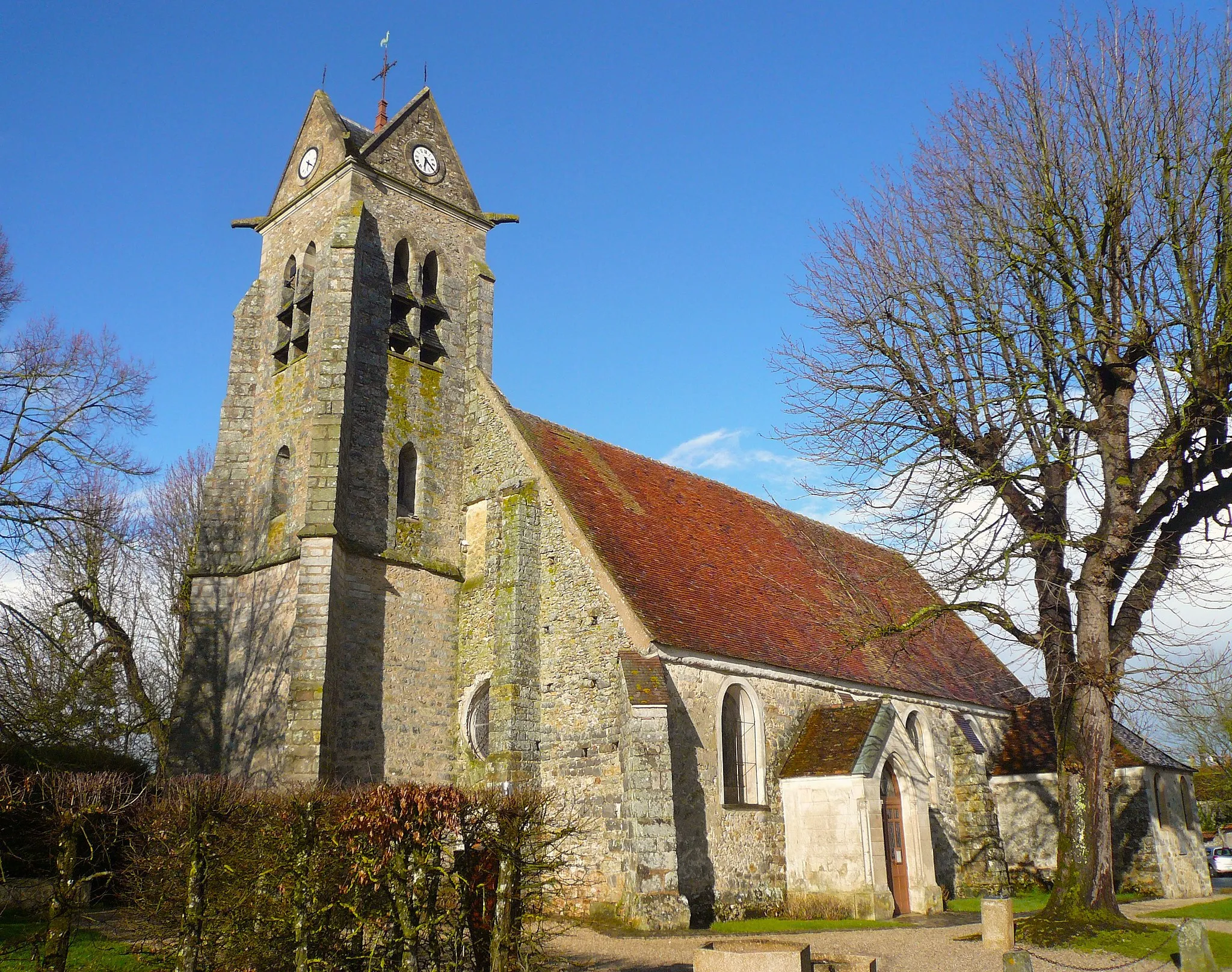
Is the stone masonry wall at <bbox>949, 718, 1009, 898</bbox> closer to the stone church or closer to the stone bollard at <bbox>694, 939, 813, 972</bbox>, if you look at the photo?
the stone church

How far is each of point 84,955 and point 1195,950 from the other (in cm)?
1314

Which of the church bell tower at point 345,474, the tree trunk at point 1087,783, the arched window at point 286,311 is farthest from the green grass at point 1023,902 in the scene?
the arched window at point 286,311

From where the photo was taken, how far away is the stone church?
16422 millimetres

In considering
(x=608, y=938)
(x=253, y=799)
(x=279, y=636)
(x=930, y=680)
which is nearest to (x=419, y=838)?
(x=253, y=799)

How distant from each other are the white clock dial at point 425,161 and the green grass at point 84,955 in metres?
16.4

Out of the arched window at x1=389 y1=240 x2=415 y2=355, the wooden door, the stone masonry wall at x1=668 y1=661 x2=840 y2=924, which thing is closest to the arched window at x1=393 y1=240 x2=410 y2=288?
the arched window at x1=389 y1=240 x2=415 y2=355

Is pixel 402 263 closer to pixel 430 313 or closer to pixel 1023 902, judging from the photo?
pixel 430 313

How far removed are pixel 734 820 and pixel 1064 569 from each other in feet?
22.2

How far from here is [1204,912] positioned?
1808 cm

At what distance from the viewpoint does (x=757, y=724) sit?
1781 centimetres

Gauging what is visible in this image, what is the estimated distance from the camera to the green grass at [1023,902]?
61.9ft

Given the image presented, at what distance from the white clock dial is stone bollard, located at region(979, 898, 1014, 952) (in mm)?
18503

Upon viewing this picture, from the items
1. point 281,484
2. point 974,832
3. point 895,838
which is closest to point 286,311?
point 281,484

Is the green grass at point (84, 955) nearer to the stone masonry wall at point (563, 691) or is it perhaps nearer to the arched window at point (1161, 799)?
the stone masonry wall at point (563, 691)
